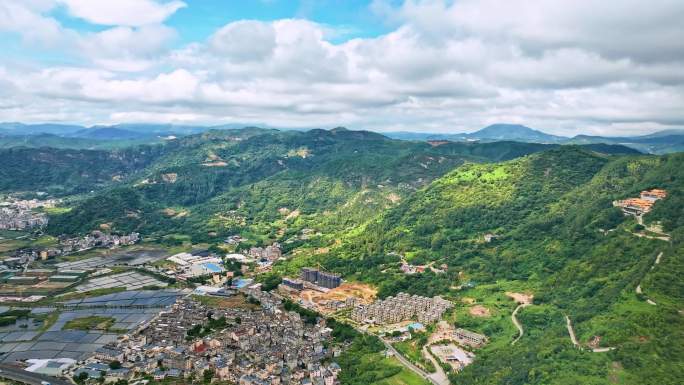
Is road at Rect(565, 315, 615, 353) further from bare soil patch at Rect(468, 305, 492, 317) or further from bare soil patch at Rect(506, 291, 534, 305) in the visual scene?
bare soil patch at Rect(468, 305, 492, 317)

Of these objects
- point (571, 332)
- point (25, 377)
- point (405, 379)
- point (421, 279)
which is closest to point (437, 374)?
point (405, 379)

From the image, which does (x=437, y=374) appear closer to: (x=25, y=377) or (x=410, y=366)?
(x=410, y=366)

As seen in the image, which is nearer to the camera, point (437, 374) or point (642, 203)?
point (437, 374)

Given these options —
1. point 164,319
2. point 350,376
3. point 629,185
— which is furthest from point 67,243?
point 629,185

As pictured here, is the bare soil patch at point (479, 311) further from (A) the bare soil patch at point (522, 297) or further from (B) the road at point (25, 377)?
(B) the road at point (25, 377)

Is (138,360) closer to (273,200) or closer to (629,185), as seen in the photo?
(629,185)

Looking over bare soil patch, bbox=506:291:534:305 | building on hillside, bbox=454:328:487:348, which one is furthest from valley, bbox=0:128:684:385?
bare soil patch, bbox=506:291:534:305
